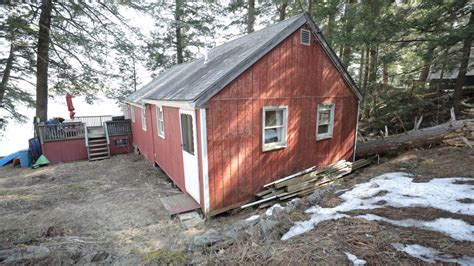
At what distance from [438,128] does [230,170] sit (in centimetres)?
670

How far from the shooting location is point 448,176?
4.75 meters

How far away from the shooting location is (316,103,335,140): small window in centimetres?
691

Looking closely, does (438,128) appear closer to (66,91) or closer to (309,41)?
(309,41)

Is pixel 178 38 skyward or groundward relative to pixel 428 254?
skyward

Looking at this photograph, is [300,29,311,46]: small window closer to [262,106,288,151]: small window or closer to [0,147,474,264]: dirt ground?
[262,106,288,151]: small window

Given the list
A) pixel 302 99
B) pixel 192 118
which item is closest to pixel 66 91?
pixel 192 118

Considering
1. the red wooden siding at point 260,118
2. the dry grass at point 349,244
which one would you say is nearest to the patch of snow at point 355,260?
the dry grass at point 349,244

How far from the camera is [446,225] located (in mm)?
2867

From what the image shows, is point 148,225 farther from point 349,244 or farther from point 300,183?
point 349,244

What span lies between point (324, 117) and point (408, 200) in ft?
12.3

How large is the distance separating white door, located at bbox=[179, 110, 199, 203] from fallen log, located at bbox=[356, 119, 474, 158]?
6.39 m

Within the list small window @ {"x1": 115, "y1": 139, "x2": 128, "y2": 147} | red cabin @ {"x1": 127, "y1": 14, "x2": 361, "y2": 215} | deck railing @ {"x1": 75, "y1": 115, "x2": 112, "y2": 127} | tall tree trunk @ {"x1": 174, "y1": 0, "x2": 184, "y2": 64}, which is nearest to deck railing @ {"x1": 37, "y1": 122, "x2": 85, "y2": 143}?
small window @ {"x1": 115, "y1": 139, "x2": 128, "y2": 147}

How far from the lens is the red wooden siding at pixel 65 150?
11005mm

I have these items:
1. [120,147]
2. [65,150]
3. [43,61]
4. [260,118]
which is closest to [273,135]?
[260,118]
